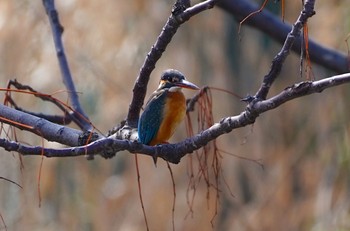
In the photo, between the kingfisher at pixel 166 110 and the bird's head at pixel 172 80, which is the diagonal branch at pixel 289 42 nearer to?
the kingfisher at pixel 166 110

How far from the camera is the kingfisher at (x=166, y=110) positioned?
238 centimetres

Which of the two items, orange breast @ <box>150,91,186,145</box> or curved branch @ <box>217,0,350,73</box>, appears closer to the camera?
orange breast @ <box>150,91,186,145</box>

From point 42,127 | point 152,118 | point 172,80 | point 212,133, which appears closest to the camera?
point 212,133

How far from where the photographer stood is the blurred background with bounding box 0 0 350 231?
377 centimetres

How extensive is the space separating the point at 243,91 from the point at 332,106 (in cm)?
78

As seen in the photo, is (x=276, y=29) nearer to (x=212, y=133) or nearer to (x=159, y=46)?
(x=159, y=46)

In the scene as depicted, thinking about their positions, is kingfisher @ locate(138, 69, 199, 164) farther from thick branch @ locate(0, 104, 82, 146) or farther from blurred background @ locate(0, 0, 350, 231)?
blurred background @ locate(0, 0, 350, 231)

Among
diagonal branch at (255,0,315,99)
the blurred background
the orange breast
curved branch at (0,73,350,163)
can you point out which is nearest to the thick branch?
curved branch at (0,73,350,163)

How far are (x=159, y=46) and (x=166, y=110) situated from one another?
0.64 metres

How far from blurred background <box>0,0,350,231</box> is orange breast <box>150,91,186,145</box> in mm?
1299

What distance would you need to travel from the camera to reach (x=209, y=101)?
203 centimetres

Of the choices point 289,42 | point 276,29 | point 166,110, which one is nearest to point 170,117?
point 166,110

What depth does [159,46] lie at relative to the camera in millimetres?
1804

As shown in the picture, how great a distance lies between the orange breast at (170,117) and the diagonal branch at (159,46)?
329 mm
